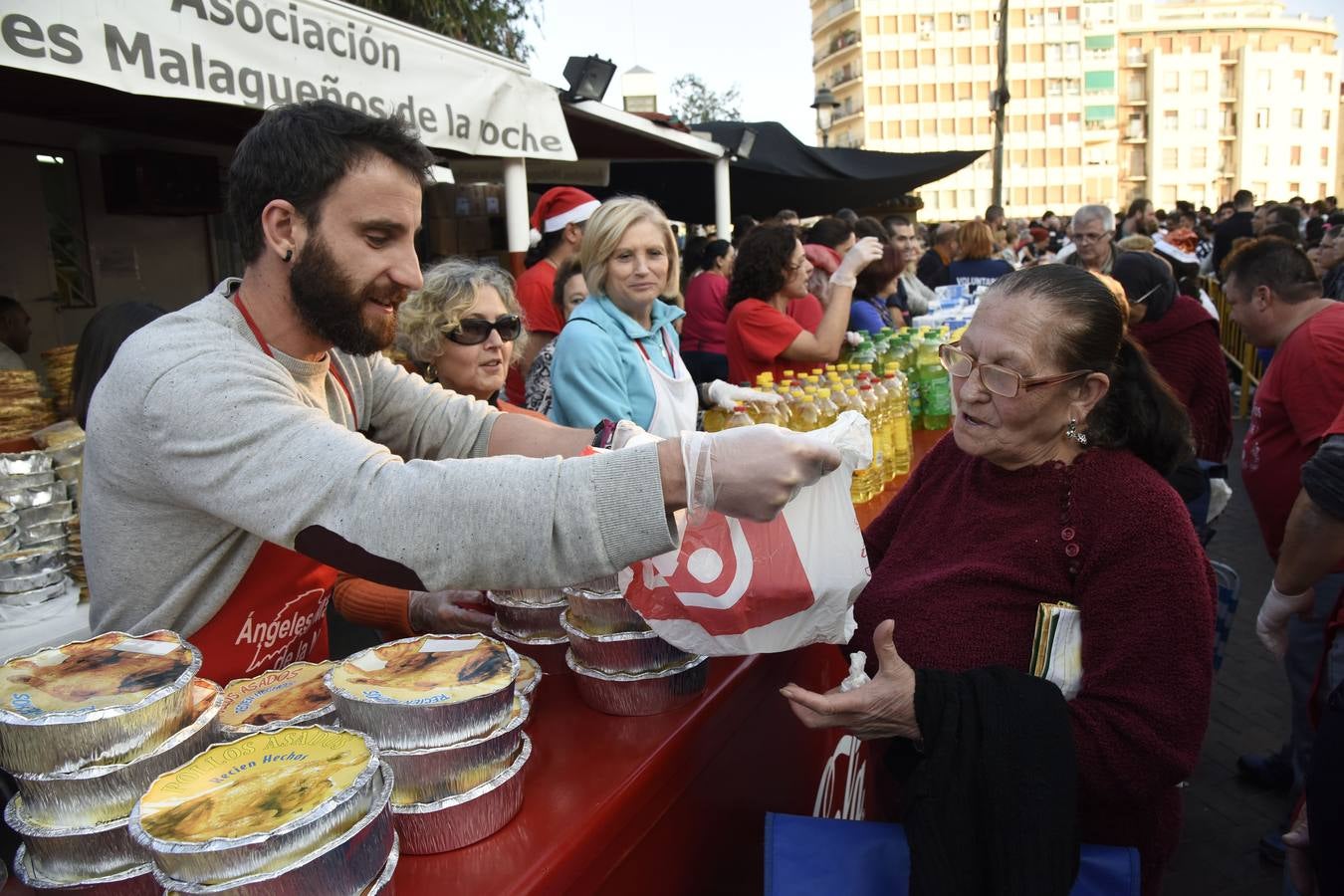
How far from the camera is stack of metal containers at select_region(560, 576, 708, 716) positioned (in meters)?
1.75

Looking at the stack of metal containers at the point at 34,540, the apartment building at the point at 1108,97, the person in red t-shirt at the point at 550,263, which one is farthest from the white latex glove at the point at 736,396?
the apartment building at the point at 1108,97

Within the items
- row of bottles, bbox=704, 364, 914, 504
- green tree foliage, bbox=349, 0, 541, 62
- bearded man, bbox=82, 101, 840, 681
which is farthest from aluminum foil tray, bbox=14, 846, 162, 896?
green tree foliage, bbox=349, 0, 541, 62

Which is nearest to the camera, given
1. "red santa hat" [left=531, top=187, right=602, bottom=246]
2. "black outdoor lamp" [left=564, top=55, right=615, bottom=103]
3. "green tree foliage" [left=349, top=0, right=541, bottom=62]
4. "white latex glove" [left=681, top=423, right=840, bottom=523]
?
"white latex glove" [left=681, top=423, right=840, bottom=523]

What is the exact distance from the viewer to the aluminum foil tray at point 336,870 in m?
1.04

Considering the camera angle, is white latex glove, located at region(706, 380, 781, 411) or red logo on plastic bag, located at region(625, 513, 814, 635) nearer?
red logo on plastic bag, located at region(625, 513, 814, 635)

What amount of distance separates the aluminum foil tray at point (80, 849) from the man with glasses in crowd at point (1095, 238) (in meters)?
6.83

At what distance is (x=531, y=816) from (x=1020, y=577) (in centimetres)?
105

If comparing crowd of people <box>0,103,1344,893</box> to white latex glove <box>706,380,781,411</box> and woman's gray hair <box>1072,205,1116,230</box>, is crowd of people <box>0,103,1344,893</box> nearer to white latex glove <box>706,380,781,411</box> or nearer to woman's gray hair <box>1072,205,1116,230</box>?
white latex glove <box>706,380,781,411</box>

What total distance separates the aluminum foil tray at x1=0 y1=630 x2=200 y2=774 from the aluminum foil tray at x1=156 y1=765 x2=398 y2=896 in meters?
0.24

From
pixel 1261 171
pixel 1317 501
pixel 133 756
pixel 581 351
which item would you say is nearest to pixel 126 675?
pixel 133 756

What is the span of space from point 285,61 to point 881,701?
3.42 meters

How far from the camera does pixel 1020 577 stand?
1799 mm

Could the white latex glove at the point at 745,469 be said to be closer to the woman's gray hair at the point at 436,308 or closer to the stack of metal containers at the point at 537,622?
the stack of metal containers at the point at 537,622

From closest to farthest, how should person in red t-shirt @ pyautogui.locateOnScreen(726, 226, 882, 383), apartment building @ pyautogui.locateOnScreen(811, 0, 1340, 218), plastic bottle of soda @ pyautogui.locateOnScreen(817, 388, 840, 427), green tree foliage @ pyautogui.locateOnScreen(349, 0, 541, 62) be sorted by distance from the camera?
plastic bottle of soda @ pyautogui.locateOnScreen(817, 388, 840, 427) → person in red t-shirt @ pyautogui.locateOnScreen(726, 226, 882, 383) → green tree foliage @ pyautogui.locateOnScreen(349, 0, 541, 62) → apartment building @ pyautogui.locateOnScreen(811, 0, 1340, 218)
